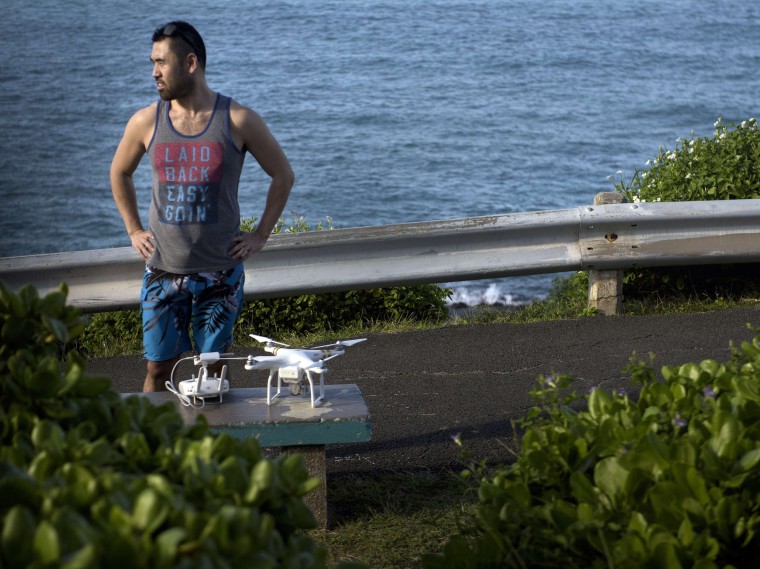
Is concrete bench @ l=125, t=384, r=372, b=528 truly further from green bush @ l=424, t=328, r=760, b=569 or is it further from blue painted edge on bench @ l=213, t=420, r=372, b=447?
green bush @ l=424, t=328, r=760, b=569

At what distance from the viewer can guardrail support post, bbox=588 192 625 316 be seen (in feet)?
25.3

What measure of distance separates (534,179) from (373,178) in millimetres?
3355

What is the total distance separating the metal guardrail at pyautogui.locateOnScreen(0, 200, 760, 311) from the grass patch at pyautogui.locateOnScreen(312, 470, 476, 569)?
7.83 feet

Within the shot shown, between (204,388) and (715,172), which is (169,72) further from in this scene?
(715,172)

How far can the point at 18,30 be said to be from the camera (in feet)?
130

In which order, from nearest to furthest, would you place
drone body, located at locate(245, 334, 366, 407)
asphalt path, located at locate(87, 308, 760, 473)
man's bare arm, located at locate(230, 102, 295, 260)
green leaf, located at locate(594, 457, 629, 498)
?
green leaf, located at locate(594, 457, 629, 498) < drone body, located at locate(245, 334, 366, 407) < man's bare arm, located at locate(230, 102, 295, 260) < asphalt path, located at locate(87, 308, 760, 473)

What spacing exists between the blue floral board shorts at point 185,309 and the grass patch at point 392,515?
0.91m

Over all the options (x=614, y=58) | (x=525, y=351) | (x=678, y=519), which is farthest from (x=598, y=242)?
(x=614, y=58)

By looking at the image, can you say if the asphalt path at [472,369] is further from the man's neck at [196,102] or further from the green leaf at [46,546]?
the green leaf at [46,546]

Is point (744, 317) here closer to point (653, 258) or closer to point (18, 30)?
point (653, 258)

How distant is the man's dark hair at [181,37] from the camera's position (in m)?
4.86

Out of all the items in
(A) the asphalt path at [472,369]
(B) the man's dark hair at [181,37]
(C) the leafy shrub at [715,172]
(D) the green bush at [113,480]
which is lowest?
(A) the asphalt path at [472,369]

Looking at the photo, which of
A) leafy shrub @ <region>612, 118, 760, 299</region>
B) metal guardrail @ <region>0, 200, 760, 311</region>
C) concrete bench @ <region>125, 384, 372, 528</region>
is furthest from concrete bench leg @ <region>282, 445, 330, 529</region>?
leafy shrub @ <region>612, 118, 760, 299</region>

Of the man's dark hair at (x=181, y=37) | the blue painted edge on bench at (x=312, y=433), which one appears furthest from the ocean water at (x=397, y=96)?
the blue painted edge on bench at (x=312, y=433)
